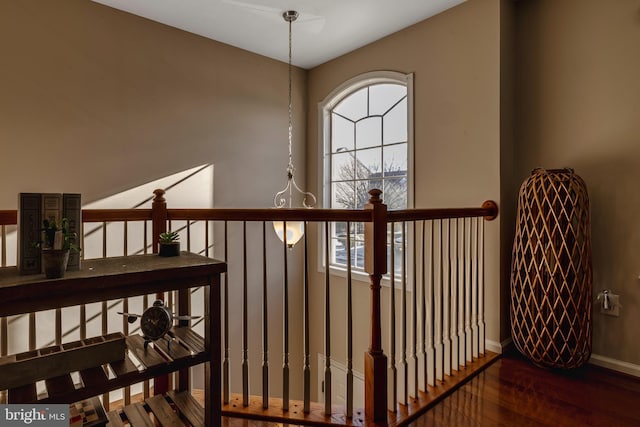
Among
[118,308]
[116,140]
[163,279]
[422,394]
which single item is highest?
[116,140]

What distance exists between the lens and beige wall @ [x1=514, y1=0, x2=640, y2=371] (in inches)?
84.7

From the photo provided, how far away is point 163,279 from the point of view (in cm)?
125

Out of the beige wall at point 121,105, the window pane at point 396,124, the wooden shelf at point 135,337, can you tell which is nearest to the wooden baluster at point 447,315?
the window pane at point 396,124

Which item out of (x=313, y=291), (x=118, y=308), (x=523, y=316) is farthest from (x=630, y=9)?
(x=118, y=308)

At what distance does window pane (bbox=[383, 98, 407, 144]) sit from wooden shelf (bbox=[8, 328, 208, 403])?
8.41 feet

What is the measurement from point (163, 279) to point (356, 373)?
290 centimetres

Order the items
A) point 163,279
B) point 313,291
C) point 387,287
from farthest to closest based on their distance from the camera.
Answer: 1. point 313,291
2. point 387,287
3. point 163,279

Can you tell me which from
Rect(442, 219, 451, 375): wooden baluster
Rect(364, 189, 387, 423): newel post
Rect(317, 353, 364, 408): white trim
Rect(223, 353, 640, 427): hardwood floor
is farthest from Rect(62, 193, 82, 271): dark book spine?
Rect(317, 353, 364, 408): white trim

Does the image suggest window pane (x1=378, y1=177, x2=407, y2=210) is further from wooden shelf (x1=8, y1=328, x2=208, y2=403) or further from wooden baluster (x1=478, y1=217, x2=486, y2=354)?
wooden shelf (x1=8, y1=328, x2=208, y2=403)

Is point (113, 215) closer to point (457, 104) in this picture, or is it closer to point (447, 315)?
point (447, 315)

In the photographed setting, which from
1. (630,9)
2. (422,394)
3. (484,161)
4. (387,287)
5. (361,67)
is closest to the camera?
Answer: (422,394)

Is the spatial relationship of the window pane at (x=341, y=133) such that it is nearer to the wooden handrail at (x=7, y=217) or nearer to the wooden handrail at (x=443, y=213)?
the wooden handrail at (x=443, y=213)

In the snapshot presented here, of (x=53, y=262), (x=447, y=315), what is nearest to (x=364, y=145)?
(x=447, y=315)

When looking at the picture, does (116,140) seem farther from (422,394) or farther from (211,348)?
(422,394)
